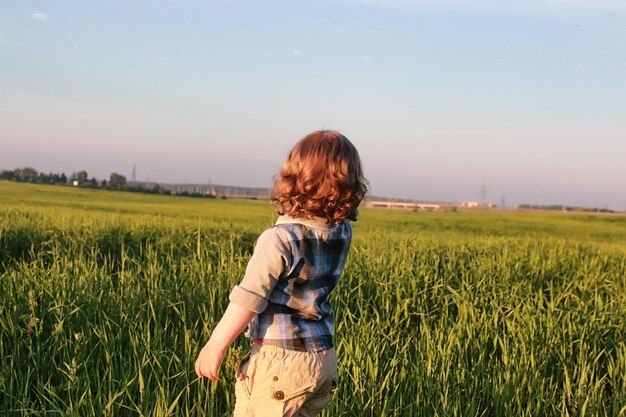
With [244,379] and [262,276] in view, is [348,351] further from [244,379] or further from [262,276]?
[262,276]

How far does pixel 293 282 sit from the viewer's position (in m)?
1.89

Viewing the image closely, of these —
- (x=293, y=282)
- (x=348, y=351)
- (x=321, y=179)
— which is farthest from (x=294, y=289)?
(x=348, y=351)

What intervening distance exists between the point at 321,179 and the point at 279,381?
25.6 inches

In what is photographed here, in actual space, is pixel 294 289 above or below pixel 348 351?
above

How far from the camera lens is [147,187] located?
47.4 meters

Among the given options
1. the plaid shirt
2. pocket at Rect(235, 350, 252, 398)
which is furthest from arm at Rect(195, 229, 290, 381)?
pocket at Rect(235, 350, 252, 398)

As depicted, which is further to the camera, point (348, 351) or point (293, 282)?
point (348, 351)

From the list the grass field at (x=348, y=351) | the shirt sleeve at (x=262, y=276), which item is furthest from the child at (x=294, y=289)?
the grass field at (x=348, y=351)

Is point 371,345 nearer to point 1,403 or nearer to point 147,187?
point 1,403

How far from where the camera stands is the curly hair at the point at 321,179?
6.10 feet

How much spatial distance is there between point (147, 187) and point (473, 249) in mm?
42283

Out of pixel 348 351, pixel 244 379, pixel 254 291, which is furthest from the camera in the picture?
pixel 348 351

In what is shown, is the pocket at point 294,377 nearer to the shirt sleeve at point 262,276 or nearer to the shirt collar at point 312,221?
the shirt sleeve at point 262,276

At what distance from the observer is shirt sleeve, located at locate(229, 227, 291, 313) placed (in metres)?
1.80
